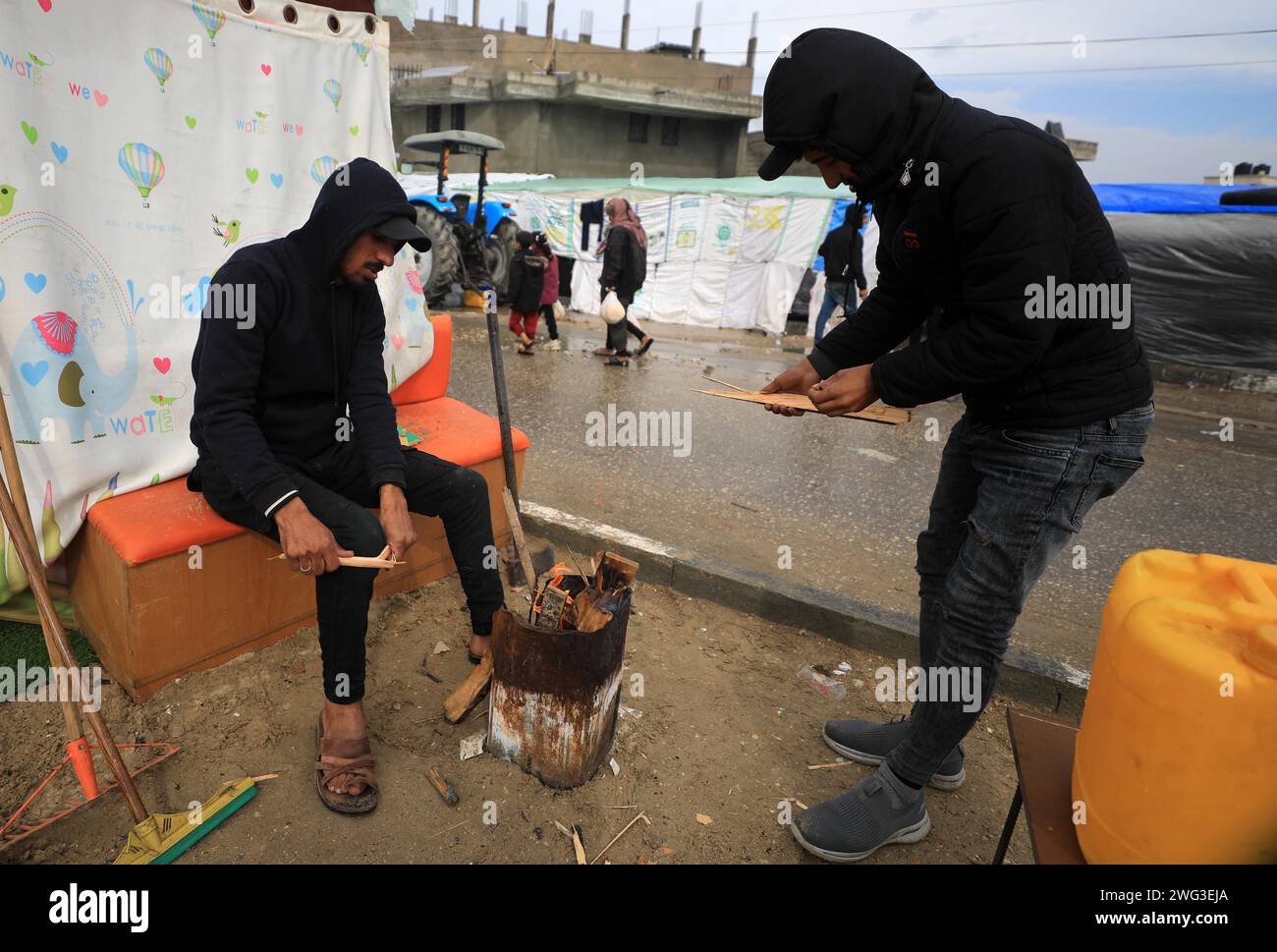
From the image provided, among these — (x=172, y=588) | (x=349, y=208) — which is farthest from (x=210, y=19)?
(x=172, y=588)

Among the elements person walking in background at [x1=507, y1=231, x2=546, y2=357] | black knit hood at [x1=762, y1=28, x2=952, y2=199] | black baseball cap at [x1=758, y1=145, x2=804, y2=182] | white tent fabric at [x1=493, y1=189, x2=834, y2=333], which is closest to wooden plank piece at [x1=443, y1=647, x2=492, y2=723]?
black baseball cap at [x1=758, y1=145, x2=804, y2=182]

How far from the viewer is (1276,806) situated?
118 cm

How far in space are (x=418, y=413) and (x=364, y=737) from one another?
182 centimetres

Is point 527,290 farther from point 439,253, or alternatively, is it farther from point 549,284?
point 439,253

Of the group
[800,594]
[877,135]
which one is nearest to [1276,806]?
[877,135]

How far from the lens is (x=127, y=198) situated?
269cm

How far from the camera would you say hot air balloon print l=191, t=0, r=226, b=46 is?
9.26ft

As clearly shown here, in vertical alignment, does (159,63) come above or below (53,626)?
above

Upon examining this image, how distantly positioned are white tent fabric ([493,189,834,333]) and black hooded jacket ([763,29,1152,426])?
11.4m

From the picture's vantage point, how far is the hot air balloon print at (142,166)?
8.73 feet

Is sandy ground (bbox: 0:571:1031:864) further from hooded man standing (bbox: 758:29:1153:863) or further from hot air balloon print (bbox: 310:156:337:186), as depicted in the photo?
hot air balloon print (bbox: 310:156:337:186)

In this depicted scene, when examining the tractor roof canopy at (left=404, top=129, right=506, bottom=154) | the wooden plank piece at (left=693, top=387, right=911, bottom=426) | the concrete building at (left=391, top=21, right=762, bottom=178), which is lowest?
the wooden plank piece at (left=693, top=387, right=911, bottom=426)

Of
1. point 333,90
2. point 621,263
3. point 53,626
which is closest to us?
point 53,626

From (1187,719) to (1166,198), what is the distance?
11075 mm
